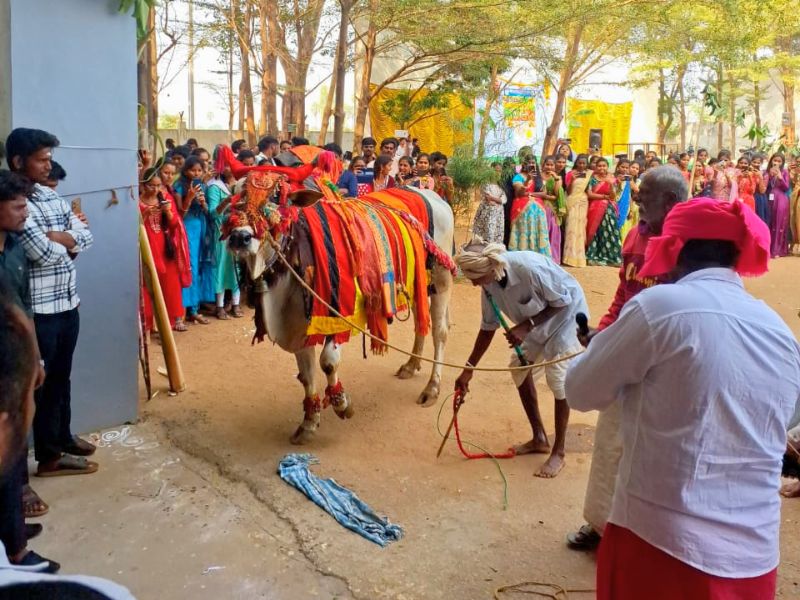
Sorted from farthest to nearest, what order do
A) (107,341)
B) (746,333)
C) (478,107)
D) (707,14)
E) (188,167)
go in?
(478,107) → (707,14) → (188,167) → (107,341) → (746,333)

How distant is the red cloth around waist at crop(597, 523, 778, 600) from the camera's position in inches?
81.5

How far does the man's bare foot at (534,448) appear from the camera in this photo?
506cm

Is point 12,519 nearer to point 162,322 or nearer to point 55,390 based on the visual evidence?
point 55,390

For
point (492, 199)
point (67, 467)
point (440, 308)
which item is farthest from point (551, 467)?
point (492, 199)

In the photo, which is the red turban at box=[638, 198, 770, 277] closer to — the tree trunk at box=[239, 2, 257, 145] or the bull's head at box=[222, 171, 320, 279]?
the bull's head at box=[222, 171, 320, 279]

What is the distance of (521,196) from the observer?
11328 mm

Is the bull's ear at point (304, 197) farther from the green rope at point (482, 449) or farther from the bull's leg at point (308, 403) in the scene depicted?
the green rope at point (482, 449)

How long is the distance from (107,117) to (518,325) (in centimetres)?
292

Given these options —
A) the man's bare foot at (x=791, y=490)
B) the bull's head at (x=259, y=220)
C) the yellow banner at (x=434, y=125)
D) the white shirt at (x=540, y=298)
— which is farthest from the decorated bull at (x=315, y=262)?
the yellow banner at (x=434, y=125)

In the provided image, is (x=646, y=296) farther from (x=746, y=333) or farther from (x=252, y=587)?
(x=252, y=587)

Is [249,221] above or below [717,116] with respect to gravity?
below

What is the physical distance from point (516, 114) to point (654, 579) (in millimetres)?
20983

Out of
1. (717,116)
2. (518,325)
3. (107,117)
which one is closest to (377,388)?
(518,325)

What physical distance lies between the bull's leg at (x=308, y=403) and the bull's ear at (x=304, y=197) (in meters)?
0.97
